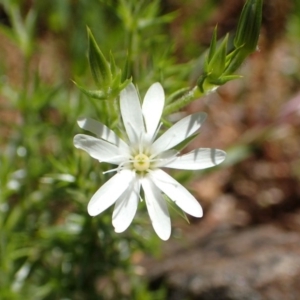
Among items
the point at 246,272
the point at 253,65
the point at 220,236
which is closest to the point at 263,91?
the point at 253,65

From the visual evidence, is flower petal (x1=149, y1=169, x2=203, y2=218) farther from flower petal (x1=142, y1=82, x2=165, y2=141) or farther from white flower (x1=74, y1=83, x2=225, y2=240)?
flower petal (x1=142, y1=82, x2=165, y2=141)

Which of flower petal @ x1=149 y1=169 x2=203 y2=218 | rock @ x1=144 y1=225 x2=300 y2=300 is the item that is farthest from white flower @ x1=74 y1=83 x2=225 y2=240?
rock @ x1=144 y1=225 x2=300 y2=300

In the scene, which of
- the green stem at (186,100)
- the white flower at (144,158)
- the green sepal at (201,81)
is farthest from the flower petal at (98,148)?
the green sepal at (201,81)

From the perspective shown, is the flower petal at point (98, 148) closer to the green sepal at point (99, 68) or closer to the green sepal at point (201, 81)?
the green sepal at point (99, 68)

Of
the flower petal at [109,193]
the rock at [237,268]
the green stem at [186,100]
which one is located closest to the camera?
the flower petal at [109,193]

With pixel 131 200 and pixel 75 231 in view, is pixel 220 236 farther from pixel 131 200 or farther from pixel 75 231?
pixel 131 200

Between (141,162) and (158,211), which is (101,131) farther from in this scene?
(158,211)
